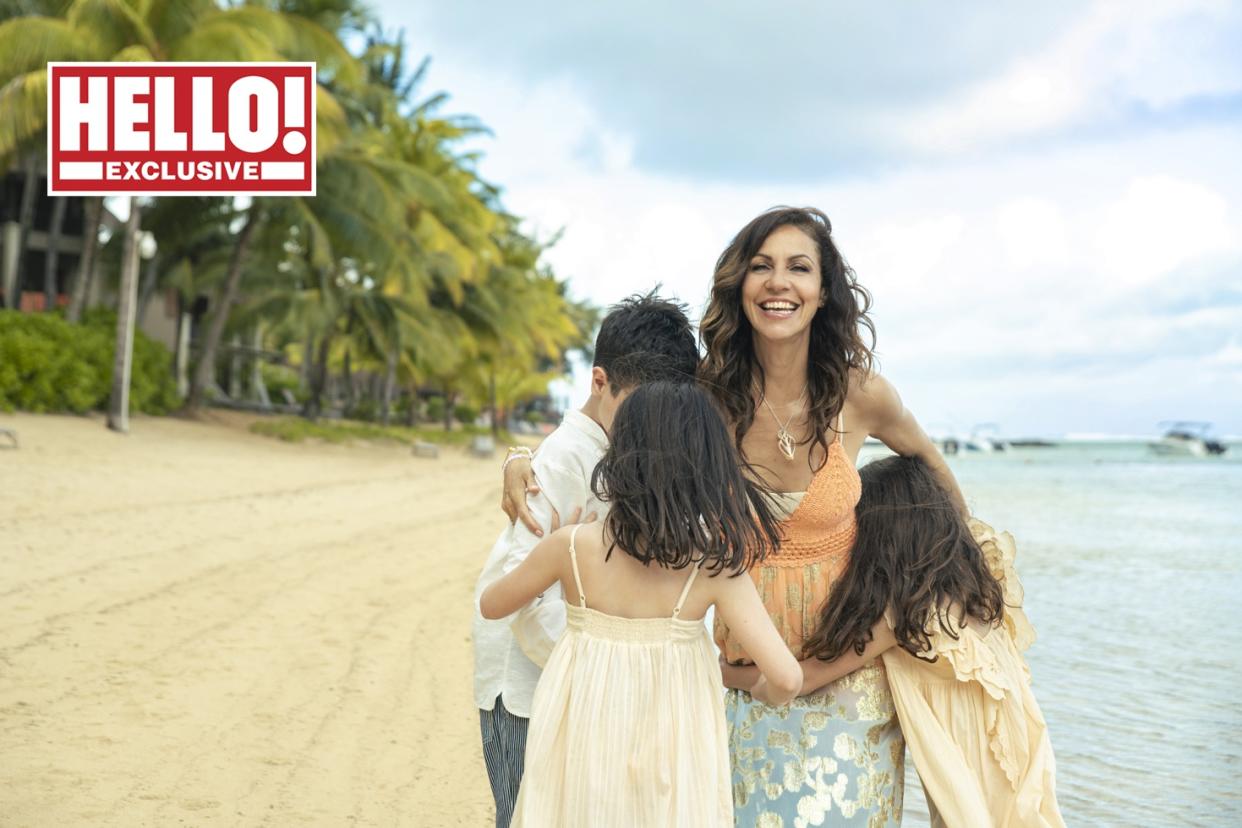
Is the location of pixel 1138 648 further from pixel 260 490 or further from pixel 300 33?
pixel 300 33

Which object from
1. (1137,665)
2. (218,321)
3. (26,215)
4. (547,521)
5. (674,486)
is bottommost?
(1137,665)

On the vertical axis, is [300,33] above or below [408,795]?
above

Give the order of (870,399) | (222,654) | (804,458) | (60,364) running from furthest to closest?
(60,364) → (222,654) → (870,399) → (804,458)

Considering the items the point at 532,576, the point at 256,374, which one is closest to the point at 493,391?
the point at 256,374

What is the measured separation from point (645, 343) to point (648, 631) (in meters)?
0.60

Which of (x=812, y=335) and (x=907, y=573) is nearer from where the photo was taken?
(x=907, y=573)

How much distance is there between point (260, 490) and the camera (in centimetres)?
1493

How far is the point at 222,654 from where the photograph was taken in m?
6.95

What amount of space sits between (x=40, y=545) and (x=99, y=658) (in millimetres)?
3326

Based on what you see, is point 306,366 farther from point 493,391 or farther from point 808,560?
point 808,560

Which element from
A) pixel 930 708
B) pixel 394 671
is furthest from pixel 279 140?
pixel 930 708

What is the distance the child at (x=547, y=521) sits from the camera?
238 cm

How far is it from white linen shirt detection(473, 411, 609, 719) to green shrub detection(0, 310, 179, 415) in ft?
53.8

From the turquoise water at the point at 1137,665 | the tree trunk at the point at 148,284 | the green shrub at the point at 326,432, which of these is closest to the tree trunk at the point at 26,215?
the tree trunk at the point at 148,284
